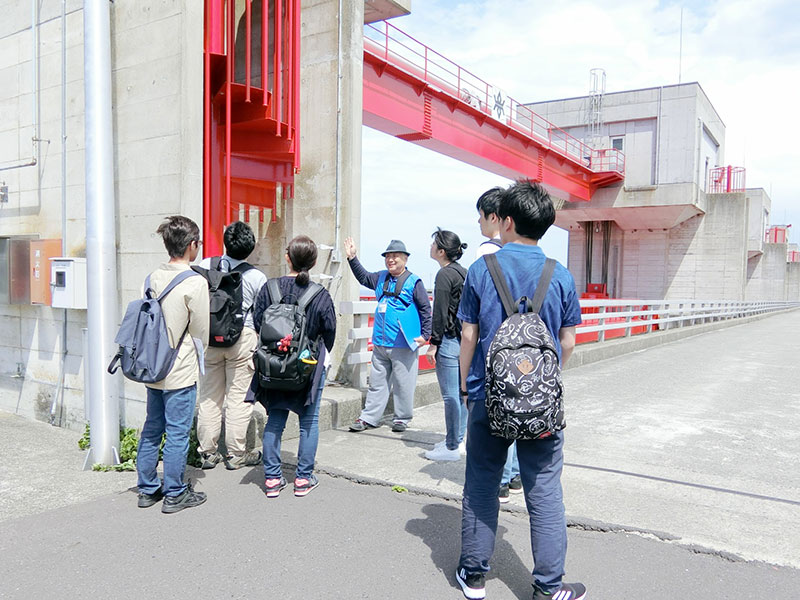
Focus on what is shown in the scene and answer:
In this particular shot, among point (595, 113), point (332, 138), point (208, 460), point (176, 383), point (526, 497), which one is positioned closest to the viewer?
point (526, 497)

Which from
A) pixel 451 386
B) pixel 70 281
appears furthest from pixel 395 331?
pixel 70 281

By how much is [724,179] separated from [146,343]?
3692 cm

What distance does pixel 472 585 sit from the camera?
2805 millimetres

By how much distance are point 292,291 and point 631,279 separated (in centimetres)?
3275

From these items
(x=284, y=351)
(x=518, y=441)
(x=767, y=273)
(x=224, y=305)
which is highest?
(x=767, y=273)

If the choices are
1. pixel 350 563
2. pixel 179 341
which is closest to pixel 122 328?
pixel 179 341

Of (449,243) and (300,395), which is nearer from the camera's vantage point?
(300,395)

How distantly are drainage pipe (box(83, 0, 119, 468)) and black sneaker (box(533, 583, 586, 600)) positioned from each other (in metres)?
3.35

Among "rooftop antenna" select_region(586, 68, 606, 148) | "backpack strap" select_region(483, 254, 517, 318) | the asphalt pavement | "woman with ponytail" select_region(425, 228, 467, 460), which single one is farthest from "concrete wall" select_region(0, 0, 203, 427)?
"rooftop antenna" select_region(586, 68, 606, 148)

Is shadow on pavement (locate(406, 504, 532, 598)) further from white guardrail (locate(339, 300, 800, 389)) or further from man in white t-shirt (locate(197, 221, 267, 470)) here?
white guardrail (locate(339, 300, 800, 389))

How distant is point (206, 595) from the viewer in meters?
2.78

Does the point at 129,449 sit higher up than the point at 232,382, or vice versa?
the point at 232,382

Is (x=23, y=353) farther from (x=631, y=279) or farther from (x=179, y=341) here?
(x=631, y=279)

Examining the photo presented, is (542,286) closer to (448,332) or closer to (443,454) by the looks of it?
(448,332)
